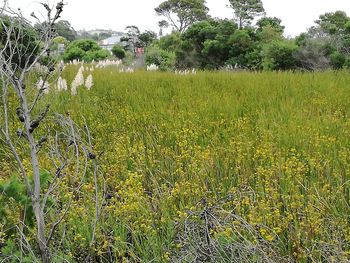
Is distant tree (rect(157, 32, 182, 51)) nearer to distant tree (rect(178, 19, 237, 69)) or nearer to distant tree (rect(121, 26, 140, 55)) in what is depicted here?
distant tree (rect(178, 19, 237, 69))

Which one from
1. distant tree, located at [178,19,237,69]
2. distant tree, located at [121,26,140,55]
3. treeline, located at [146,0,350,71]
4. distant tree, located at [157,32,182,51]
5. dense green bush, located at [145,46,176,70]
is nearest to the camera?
treeline, located at [146,0,350,71]

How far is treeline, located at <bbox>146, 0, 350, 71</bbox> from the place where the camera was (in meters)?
14.9

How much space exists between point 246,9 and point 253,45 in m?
9.50

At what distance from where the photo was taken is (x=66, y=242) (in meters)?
2.28

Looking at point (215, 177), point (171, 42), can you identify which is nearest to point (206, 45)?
point (171, 42)

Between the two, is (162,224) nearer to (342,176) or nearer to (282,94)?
(342,176)

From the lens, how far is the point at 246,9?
27531 millimetres

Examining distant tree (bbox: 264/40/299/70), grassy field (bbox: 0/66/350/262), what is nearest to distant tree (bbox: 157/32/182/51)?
distant tree (bbox: 264/40/299/70)

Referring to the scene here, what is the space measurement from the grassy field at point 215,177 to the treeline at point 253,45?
316 inches

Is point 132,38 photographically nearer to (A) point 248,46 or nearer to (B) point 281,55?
(A) point 248,46

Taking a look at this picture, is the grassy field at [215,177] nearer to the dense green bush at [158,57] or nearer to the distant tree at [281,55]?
the distant tree at [281,55]

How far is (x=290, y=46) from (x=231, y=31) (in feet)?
14.5

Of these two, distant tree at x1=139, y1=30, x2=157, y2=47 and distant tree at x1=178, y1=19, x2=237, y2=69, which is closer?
distant tree at x1=178, y1=19, x2=237, y2=69

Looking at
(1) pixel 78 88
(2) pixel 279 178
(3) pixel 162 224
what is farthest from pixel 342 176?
(1) pixel 78 88
